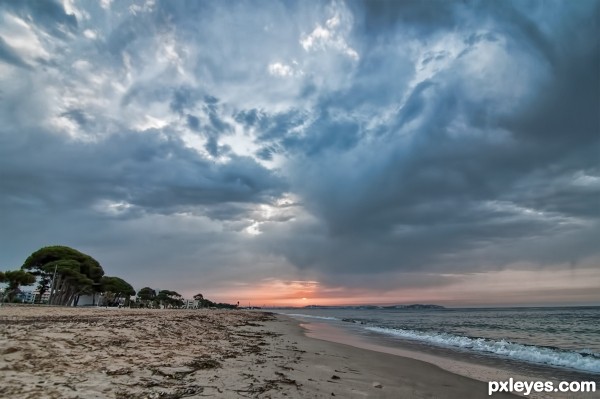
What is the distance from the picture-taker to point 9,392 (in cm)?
501


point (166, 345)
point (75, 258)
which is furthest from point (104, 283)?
point (166, 345)

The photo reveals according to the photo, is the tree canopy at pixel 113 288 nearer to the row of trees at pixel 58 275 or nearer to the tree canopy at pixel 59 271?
the row of trees at pixel 58 275

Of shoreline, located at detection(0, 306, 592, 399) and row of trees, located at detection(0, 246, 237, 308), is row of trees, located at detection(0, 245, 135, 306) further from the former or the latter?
shoreline, located at detection(0, 306, 592, 399)

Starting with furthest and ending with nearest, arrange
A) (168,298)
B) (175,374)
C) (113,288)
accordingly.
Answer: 1. (168,298)
2. (113,288)
3. (175,374)

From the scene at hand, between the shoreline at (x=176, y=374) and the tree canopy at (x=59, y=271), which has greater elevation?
the tree canopy at (x=59, y=271)

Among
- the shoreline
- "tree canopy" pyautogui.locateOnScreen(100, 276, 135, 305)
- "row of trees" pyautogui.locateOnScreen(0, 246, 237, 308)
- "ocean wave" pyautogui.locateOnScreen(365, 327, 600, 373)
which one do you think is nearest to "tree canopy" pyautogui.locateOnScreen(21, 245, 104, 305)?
"row of trees" pyautogui.locateOnScreen(0, 246, 237, 308)

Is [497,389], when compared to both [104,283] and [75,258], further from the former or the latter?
[104,283]

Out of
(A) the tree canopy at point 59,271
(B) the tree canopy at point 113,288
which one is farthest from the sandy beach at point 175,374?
(B) the tree canopy at point 113,288

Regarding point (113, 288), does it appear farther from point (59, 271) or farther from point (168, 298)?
point (168, 298)

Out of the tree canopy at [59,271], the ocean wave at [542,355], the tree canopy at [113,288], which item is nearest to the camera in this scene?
the ocean wave at [542,355]

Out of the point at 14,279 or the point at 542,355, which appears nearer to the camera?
the point at 542,355

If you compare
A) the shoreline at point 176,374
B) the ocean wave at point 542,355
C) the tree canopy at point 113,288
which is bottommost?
the ocean wave at point 542,355

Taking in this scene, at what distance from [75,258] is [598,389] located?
72.0m

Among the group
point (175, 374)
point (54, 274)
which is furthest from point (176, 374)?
point (54, 274)
